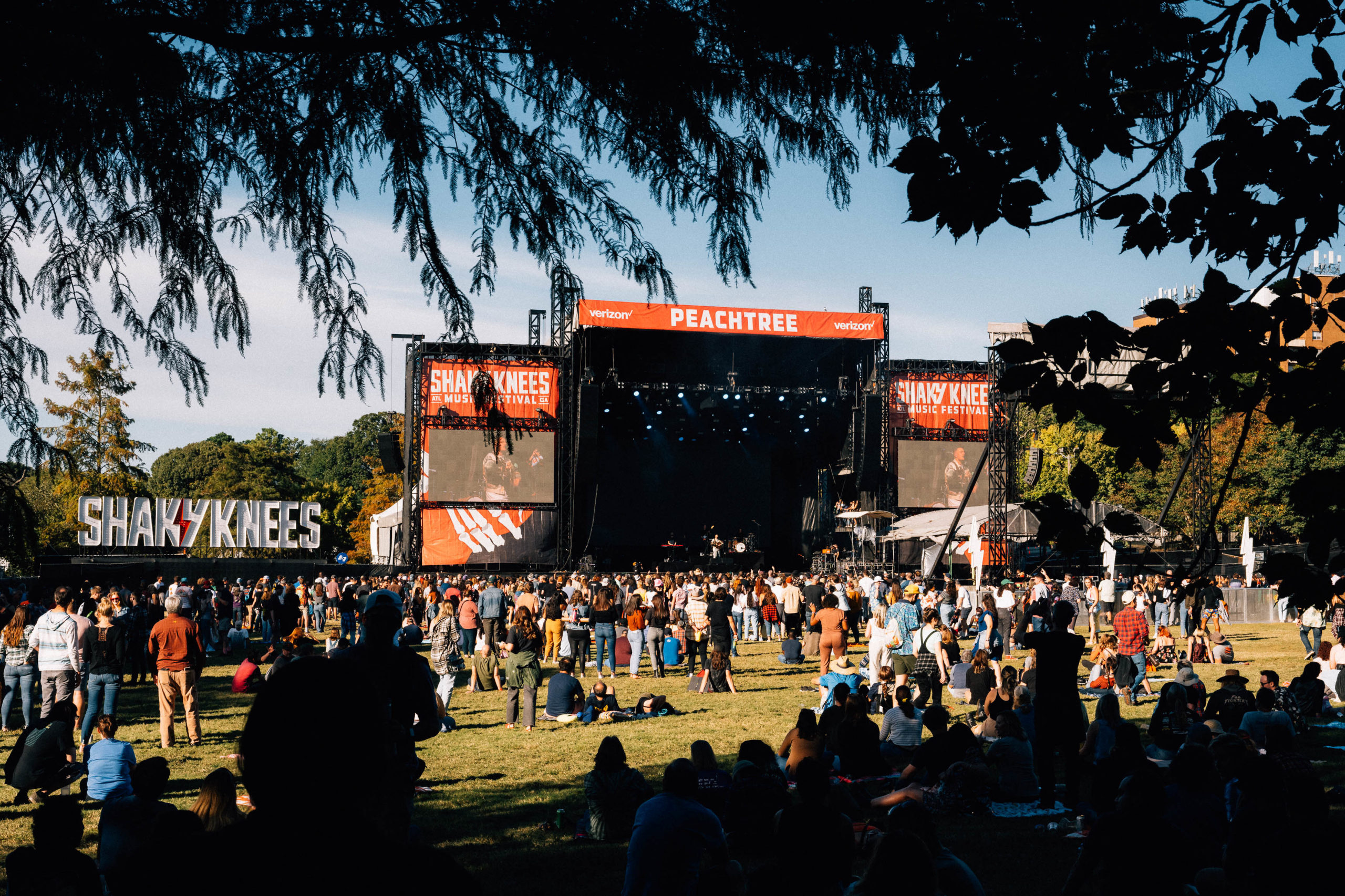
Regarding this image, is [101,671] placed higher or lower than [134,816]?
higher

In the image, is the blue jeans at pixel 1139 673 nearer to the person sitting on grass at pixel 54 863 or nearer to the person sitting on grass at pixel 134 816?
the person sitting on grass at pixel 134 816

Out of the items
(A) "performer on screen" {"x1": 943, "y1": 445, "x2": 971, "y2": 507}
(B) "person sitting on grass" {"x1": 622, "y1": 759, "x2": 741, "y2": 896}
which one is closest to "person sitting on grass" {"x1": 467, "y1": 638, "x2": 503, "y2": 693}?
(B) "person sitting on grass" {"x1": 622, "y1": 759, "x2": 741, "y2": 896}

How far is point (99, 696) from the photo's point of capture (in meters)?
11.6

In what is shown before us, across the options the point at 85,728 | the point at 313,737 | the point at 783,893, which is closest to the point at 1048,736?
the point at 783,893

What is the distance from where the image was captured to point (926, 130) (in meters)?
4.09

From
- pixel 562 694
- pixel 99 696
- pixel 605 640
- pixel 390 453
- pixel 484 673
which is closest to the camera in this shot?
pixel 99 696

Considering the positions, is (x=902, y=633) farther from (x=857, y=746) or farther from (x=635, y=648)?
(x=635, y=648)

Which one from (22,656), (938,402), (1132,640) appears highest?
(938,402)

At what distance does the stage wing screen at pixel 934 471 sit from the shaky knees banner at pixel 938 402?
0.70 metres

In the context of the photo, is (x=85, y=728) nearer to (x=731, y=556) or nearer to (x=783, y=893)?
(x=783, y=893)

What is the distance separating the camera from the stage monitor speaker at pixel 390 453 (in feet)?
118

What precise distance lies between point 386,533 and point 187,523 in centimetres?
1548

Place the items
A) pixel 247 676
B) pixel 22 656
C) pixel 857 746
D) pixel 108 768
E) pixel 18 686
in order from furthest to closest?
1. pixel 247 676
2. pixel 18 686
3. pixel 22 656
4. pixel 857 746
5. pixel 108 768

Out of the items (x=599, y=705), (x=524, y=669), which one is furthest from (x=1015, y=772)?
(x=524, y=669)
